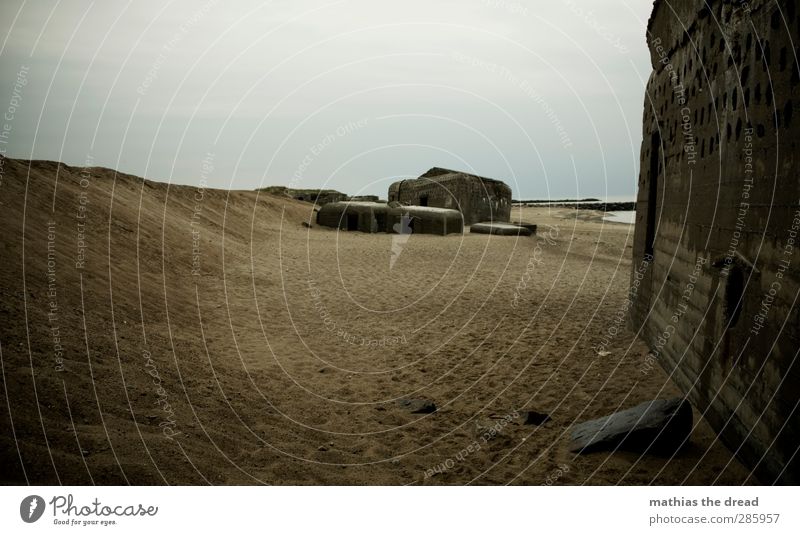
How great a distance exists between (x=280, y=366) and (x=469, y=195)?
2682 cm

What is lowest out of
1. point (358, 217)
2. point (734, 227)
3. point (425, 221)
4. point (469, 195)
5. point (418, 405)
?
point (418, 405)

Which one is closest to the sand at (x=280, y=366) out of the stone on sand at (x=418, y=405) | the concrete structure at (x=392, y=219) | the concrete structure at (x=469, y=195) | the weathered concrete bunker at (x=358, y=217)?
the stone on sand at (x=418, y=405)

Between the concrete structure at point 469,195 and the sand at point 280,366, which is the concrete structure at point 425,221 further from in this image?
the sand at point 280,366

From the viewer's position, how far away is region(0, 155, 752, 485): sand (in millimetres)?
4961

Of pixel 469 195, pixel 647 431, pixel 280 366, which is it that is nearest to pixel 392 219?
pixel 469 195

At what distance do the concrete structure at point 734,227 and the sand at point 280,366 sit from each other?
53cm

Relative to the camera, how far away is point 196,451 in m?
5.06

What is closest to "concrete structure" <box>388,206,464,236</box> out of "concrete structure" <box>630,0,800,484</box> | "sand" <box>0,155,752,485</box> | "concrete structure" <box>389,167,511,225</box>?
"concrete structure" <box>389,167,511,225</box>

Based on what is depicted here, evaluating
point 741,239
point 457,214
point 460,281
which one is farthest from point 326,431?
point 457,214

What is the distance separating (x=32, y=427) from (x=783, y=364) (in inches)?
249

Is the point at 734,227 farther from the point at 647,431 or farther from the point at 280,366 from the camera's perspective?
the point at 280,366

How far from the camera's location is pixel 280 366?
794 centimetres

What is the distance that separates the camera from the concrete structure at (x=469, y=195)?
33250 mm

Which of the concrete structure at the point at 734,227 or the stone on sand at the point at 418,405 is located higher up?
the concrete structure at the point at 734,227
